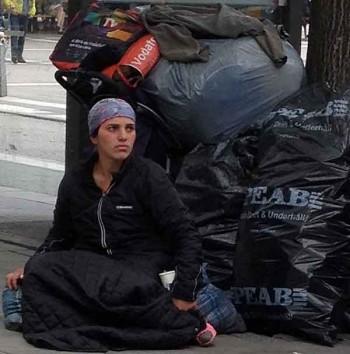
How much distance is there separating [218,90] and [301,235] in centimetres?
104

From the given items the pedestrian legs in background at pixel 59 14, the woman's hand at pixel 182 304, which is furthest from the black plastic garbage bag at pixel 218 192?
the pedestrian legs in background at pixel 59 14

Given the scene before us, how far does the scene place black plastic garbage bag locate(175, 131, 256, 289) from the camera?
5957mm

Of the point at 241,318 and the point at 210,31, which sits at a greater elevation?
the point at 210,31

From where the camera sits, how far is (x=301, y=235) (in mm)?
5551

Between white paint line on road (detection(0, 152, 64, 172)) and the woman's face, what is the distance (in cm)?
538

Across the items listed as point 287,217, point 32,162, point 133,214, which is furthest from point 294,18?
point 32,162

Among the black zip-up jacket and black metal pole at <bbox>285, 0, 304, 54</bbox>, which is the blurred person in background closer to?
black metal pole at <bbox>285, 0, 304, 54</bbox>

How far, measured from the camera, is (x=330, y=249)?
18.3 ft

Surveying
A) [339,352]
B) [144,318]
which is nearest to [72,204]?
[144,318]

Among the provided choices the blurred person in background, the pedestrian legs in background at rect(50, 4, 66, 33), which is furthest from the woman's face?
the pedestrian legs in background at rect(50, 4, 66, 33)

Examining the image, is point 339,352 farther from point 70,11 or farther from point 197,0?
point 70,11

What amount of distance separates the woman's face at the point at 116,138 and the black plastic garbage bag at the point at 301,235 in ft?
2.68

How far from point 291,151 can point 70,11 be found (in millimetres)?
2616

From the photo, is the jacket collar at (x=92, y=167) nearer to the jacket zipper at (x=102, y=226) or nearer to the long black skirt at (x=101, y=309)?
the jacket zipper at (x=102, y=226)
